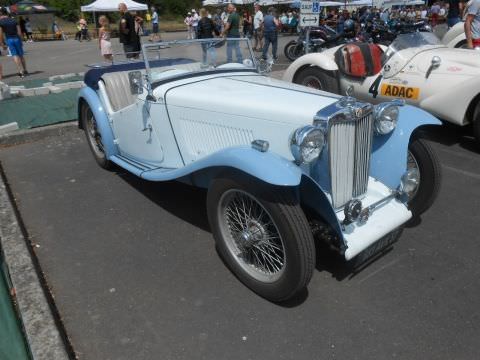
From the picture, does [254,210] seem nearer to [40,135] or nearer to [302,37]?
[40,135]

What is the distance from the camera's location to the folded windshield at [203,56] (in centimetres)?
369

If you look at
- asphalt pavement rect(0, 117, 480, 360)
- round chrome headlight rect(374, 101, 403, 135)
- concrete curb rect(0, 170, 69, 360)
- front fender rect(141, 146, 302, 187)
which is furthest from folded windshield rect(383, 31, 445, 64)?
concrete curb rect(0, 170, 69, 360)

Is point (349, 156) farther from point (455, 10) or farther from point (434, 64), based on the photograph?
point (455, 10)

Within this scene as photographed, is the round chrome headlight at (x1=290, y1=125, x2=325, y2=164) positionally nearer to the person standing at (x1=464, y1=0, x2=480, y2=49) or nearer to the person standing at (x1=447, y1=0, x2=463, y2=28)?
the person standing at (x1=464, y1=0, x2=480, y2=49)

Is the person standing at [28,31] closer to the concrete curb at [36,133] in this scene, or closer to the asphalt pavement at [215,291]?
the concrete curb at [36,133]

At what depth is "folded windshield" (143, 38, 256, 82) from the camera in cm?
369

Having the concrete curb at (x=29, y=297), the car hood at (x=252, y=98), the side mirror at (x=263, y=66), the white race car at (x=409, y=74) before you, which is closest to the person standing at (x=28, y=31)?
the white race car at (x=409, y=74)

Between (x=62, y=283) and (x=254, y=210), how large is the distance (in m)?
1.49

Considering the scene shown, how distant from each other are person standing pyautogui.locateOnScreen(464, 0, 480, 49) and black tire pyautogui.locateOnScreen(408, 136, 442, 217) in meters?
4.43

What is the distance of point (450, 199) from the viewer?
3.79 metres

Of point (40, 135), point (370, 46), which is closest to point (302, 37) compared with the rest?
point (370, 46)

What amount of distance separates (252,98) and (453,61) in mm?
3692

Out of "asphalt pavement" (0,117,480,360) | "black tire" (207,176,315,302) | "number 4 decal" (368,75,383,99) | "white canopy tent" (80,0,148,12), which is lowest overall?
"asphalt pavement" (0,117,480,360)

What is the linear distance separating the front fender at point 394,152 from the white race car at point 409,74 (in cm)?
160
